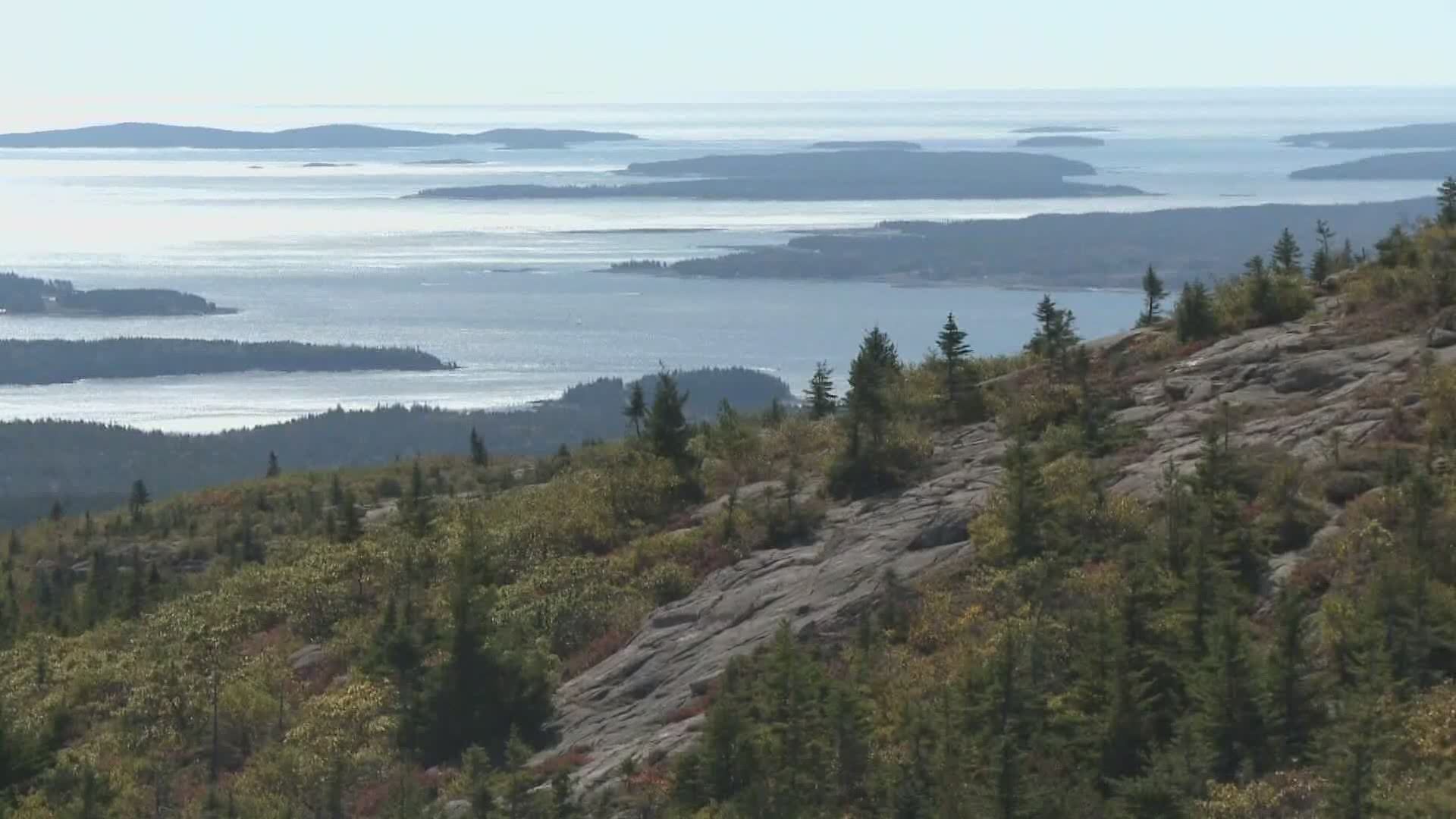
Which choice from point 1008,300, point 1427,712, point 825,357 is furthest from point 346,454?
point 1427,712

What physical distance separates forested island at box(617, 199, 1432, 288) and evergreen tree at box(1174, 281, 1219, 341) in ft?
295

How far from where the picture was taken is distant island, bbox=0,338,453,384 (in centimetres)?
11800

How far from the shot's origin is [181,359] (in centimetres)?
12169

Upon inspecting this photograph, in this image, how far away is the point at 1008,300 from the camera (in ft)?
399

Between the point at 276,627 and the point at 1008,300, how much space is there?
95.2 m

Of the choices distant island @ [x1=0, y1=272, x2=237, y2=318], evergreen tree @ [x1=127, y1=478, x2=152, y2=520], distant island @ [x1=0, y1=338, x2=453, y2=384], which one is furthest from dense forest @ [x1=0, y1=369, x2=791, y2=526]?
distant island @ [x1=0, y1=272, x2=237, y2=318]

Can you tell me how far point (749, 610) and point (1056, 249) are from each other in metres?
121

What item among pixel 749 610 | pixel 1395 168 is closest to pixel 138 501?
pixel 749 610

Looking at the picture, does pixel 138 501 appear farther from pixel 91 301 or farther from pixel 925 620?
pixel 91 301

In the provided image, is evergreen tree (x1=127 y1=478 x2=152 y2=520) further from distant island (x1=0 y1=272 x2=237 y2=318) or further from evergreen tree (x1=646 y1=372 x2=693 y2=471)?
distant island (x1=0 y1=272 x2=237 y2=318)

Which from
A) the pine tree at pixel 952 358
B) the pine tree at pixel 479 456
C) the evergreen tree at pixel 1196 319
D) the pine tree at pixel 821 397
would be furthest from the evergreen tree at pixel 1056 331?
the pine tree at pixel 479 456

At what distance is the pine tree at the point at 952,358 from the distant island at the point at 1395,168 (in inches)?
6329

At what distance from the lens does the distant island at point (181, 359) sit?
118000 mm

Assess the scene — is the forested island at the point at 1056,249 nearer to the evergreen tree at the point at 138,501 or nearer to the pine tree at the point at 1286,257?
the evergreen tree at the point at 138,501
